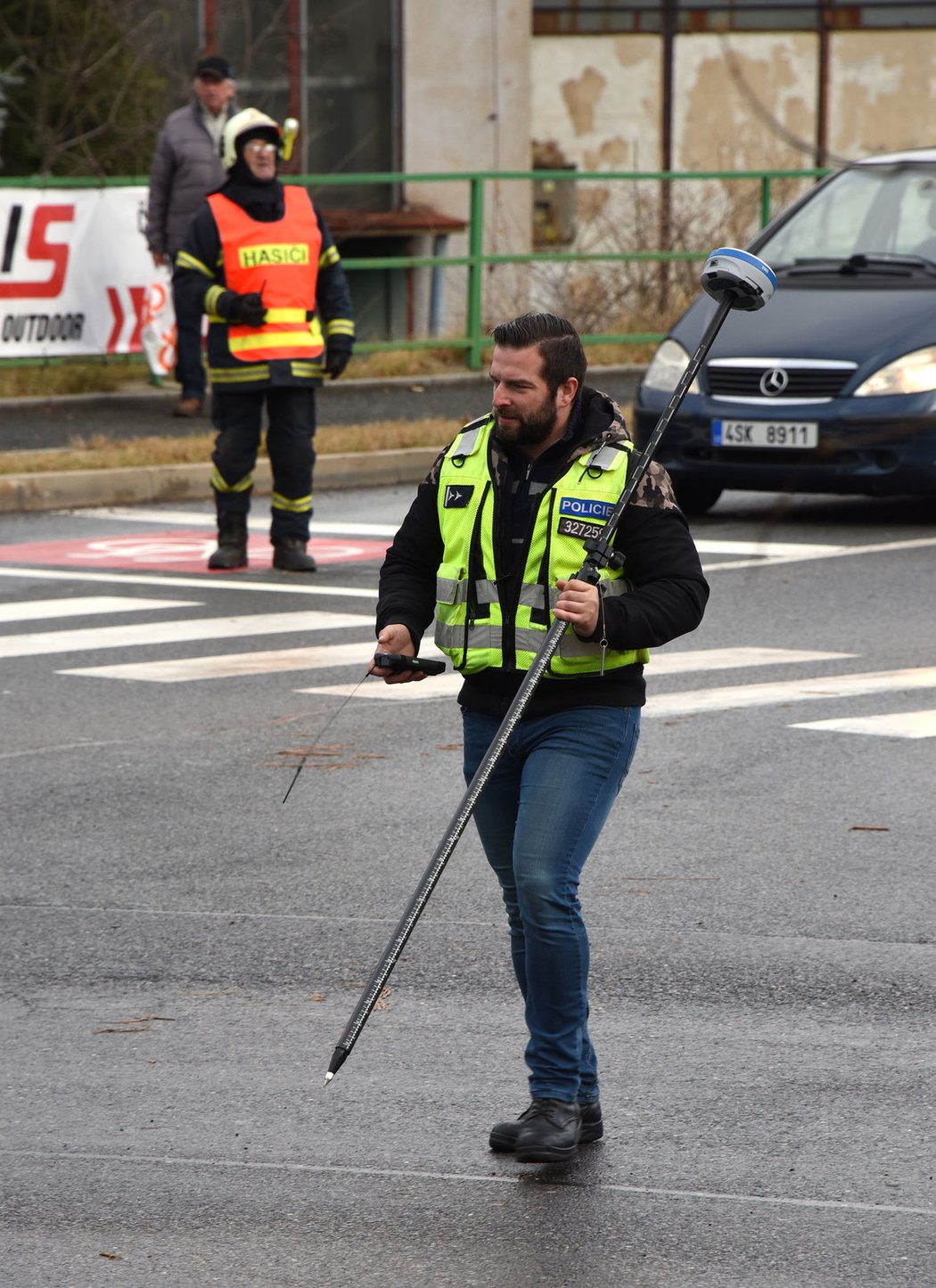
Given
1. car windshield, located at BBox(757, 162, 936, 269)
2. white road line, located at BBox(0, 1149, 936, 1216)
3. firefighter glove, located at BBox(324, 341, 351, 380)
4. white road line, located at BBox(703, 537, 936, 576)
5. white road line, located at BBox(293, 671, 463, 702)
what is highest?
car windshield, located at BBox(757, 162, 936, 269)

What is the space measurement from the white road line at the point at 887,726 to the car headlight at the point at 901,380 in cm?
436

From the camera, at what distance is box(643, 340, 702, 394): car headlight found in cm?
1305

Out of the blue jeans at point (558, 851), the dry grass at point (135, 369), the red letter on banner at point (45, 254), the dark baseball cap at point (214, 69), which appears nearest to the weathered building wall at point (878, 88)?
the dry grass at point (135, 369)

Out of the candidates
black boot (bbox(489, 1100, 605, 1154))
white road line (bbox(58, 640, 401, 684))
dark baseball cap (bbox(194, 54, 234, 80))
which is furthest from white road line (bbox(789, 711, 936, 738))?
dark baseball cap (bbox(194, 54, 234, 80))

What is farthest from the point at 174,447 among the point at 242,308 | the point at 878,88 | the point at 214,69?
the point at 878,88

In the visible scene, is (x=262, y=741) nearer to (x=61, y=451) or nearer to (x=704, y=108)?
(x=61, y=451)

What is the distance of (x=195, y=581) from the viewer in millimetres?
11406

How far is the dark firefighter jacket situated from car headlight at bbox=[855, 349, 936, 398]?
2708mm

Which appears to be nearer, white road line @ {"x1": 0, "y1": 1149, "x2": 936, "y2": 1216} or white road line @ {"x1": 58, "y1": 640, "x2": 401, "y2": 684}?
white road line @ {"x1": 0, "y1": 1149, "x2": 936, "y2": 1216}

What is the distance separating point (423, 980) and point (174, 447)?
9.79m

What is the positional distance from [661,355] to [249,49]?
1112 centimetres

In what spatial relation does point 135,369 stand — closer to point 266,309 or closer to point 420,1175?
point 266,309

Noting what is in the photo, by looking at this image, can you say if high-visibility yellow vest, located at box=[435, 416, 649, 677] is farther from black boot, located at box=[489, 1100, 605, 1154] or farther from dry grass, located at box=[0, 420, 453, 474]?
dry grass, located at box=[0, 420, 453, 474]

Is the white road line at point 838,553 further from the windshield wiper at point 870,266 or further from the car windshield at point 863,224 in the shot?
the car windshield at point 863,224
